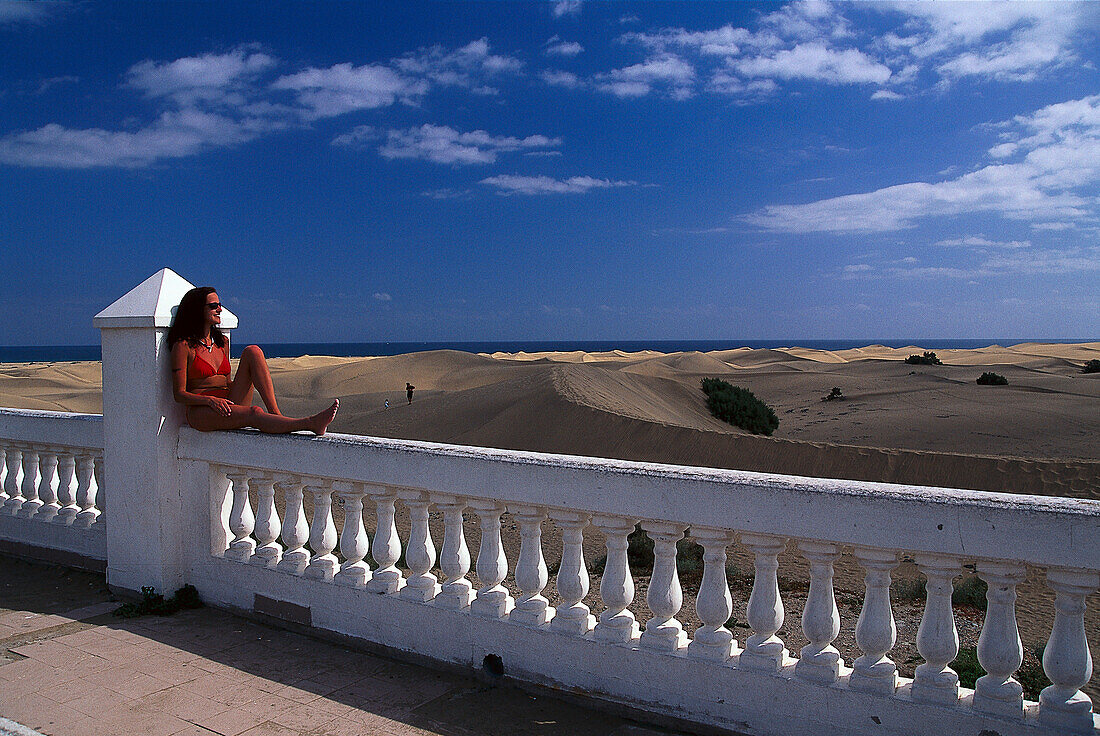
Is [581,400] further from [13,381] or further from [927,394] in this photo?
[13,381]

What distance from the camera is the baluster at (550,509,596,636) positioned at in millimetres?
3232

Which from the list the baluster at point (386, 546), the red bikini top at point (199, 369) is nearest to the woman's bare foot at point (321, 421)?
the baluster at point (386, 546)

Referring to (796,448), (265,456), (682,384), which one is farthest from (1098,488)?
(682,384)

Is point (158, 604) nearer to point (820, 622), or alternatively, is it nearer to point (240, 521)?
point (240, 521)

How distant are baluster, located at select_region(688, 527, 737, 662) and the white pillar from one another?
3.26m

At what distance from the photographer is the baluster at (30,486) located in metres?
5.58

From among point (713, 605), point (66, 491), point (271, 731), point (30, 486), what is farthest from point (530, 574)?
point (30, 486)

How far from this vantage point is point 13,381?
33469mm

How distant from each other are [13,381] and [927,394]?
37626mm

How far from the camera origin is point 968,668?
4.29 metres

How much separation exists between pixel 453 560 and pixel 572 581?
2.06 ft

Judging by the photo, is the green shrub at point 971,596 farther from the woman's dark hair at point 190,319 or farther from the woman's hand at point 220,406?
the woman's dark hair at point 190,319

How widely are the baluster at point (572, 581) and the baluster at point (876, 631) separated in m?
1.10

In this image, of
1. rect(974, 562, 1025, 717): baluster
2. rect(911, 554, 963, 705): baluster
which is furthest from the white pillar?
rect(974, 562, 1025, 717): baluster
